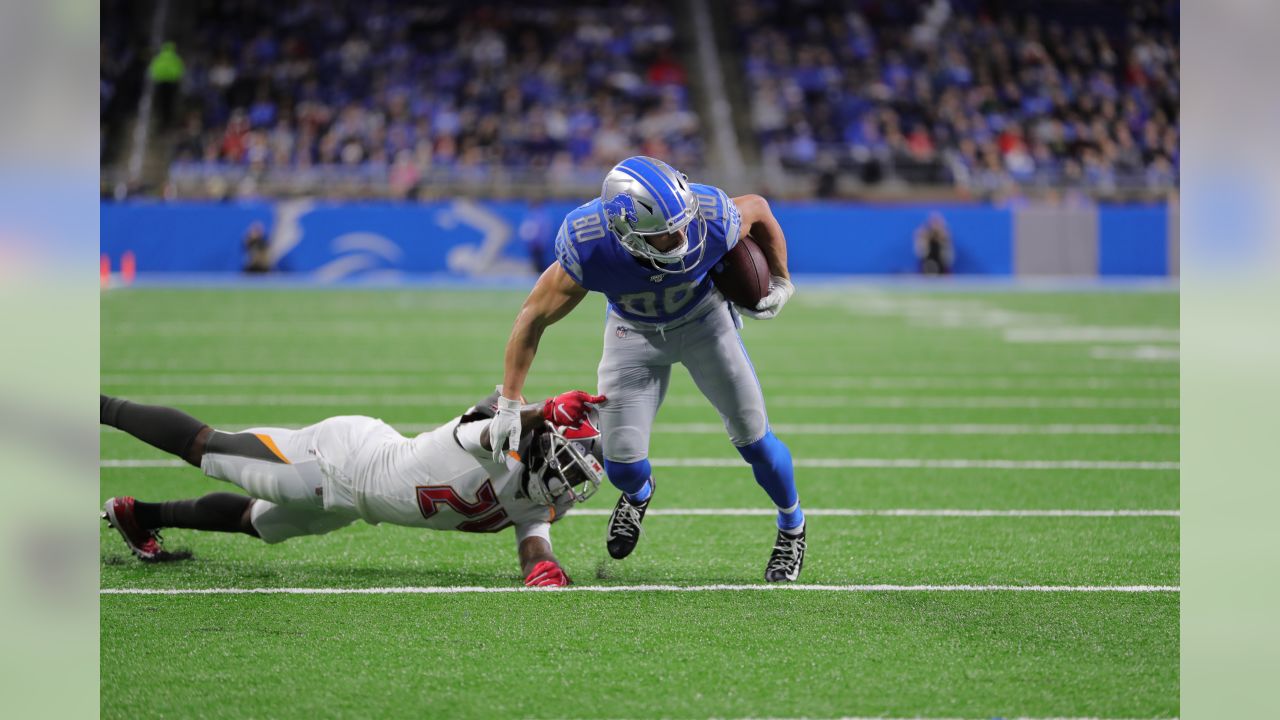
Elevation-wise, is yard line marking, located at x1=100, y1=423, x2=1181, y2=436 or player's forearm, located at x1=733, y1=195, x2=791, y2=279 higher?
player's forearm, located at x1=733, y1=195, x2=791, y2=279

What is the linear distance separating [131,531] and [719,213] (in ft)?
7.43

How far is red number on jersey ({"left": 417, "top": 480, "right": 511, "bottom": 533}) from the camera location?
14.1 feet

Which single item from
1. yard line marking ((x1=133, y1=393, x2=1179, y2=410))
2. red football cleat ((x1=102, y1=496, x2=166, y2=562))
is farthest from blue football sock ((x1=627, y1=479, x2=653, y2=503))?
yard line marking ((x1=133, y1=393, x2=1179, y2=410))

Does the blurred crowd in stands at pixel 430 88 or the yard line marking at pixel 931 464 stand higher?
the blurred crowd in stands at pixel 430 88

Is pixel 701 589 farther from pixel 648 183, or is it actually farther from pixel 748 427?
pixel 648 183

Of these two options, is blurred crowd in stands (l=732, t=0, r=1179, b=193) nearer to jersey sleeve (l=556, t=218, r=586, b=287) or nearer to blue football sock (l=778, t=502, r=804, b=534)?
blue football sock (l=778, t=502, r=804, b=534)

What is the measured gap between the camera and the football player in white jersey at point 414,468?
4215 millimetres

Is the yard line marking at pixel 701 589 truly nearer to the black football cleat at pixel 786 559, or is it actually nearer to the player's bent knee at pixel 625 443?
the black football cleat at pixel 786 559

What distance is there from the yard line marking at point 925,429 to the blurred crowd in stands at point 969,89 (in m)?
15.0

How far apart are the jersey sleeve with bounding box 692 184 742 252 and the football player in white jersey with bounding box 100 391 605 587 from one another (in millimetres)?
644

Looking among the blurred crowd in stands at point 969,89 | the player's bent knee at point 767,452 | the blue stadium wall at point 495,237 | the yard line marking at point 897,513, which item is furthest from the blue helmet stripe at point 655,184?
the blurred crowd in stands at point 969,89

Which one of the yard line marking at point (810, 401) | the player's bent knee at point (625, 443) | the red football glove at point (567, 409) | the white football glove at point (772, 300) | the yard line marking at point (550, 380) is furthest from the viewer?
the yard line marking at point (550, 380)

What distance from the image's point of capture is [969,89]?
85.2ft
